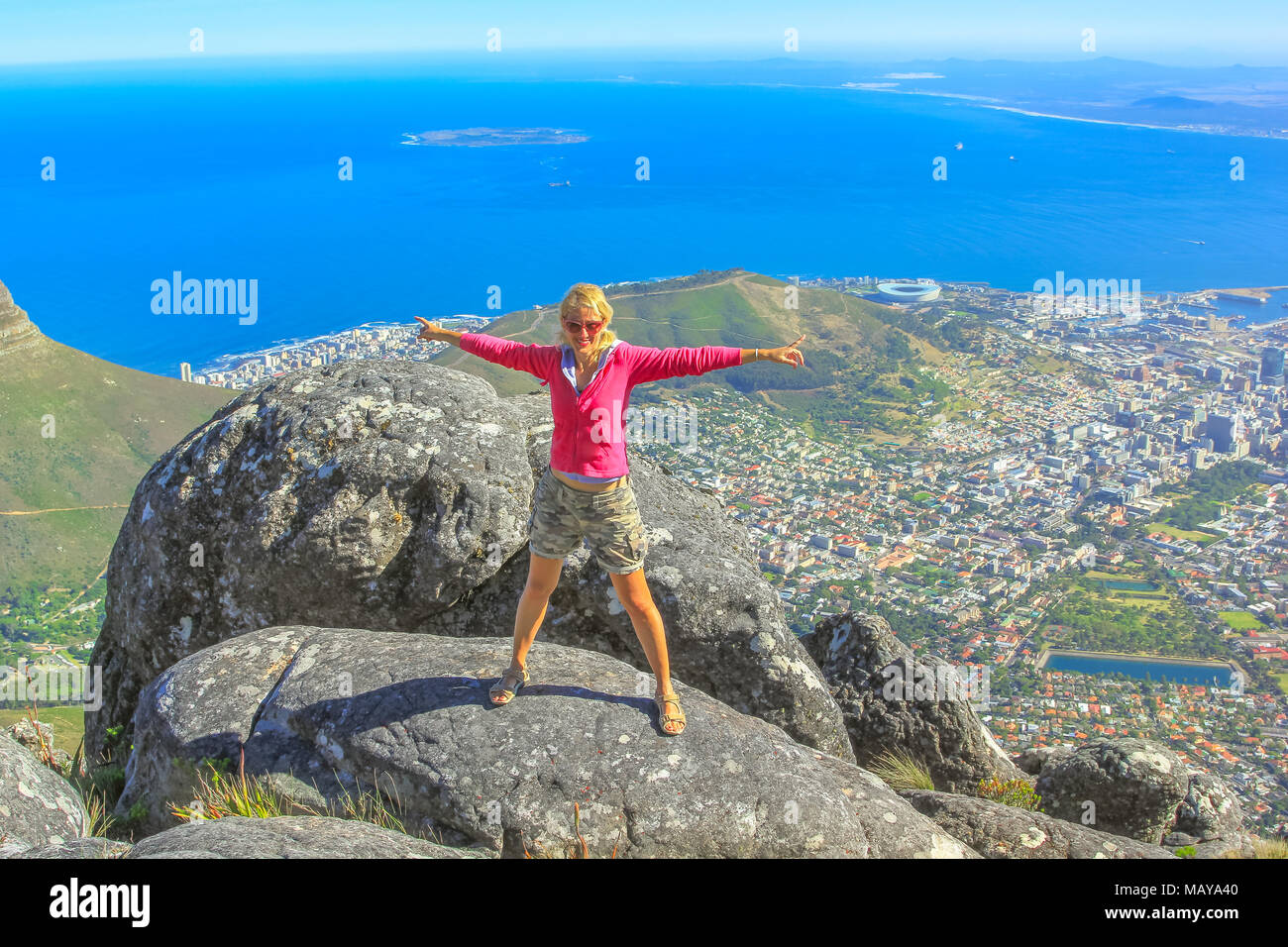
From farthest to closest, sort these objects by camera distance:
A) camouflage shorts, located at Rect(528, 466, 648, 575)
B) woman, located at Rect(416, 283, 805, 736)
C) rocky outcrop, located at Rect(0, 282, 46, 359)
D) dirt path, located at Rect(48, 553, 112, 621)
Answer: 1. rocky outcrop, located at Rect(0, 282, 46, 359)
2. dirt path, located at Rect(48, 553, 112, 621)
3. camouflage shorts, located at Rect(528, 466, 648, 575)
4. woman, located at Rect(416, 283, 805, 736)

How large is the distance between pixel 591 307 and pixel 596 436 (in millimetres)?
847

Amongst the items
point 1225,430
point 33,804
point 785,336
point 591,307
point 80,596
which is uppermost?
point 591,307

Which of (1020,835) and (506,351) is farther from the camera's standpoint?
(1020,835)

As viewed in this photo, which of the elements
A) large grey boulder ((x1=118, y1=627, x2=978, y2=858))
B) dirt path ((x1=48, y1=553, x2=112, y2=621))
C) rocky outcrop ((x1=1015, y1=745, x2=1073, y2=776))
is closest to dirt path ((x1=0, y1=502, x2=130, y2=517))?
dirt path ((x1=48, y1=553, x2=112, y2=621))

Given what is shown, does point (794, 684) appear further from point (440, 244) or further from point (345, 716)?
point (440, 244)

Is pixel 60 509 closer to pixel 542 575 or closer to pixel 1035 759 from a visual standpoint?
pixel 542 575

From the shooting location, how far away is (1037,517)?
167 ft

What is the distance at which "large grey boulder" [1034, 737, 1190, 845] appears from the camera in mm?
8406

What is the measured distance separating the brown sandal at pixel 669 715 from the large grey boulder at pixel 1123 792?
4.78 meters

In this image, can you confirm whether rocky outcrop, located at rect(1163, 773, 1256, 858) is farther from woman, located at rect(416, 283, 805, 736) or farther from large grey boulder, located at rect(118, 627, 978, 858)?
woman, located at rect(416, 283, 805, 736)

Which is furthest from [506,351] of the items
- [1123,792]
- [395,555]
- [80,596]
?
[80,596]

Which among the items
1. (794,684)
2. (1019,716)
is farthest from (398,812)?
(1019,716)

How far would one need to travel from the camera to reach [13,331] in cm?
4225

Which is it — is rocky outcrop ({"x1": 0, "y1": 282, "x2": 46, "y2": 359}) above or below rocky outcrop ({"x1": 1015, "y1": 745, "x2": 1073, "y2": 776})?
above
